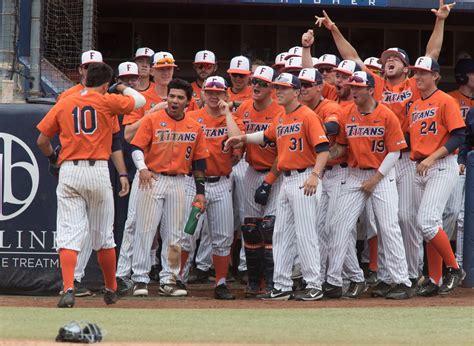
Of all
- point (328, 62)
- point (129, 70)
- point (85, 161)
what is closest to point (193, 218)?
point (85, 161)

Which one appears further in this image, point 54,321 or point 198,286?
point 198,286

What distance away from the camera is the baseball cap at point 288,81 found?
9352 mm

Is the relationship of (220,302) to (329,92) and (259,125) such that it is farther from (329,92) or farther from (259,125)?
(329,92)

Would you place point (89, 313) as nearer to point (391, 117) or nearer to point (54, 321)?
point (54, 321)

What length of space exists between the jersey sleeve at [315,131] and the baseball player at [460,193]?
6.27ft

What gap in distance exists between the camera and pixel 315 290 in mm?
9344

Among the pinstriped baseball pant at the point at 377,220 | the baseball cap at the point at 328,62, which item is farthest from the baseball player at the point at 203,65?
the pinstriped baseball pant at the point at 377,220

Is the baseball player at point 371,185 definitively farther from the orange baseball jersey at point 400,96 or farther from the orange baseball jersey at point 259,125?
the orange baseball jersey at point 259,125

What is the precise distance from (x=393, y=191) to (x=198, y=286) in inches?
85.0

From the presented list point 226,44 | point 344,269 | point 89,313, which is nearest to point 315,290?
point 344,269

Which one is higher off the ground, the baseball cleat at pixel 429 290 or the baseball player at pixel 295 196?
the baseball player at pixel 295 196

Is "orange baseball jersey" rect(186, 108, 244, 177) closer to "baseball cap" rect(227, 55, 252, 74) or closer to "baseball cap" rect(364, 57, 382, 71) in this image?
"baseball cap" rect(227, 55, 252, 74)

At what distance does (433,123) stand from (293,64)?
A: 55.4 inches

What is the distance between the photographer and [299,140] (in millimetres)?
9312
